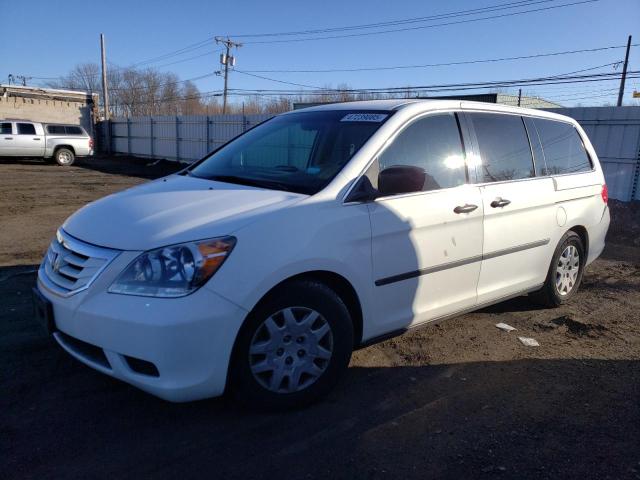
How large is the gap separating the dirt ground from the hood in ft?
3.29

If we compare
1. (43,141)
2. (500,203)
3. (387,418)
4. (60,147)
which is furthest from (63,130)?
(387,418)

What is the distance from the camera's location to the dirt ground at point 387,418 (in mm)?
2539

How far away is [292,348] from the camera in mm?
2889

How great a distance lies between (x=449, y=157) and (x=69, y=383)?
2.93 metres

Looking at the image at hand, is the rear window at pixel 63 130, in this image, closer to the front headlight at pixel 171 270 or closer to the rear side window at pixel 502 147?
the rear side window at pixel 502 147

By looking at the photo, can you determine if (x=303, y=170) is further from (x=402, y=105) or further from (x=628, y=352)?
(x=628, y=352)

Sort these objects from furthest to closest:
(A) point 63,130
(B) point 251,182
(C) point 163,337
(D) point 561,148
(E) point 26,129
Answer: (A) point 63,130 → (E) point 26,129 → (D) point 561,148 → (B) point 251,182 → (C) point 163,337

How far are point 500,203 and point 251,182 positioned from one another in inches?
72.9

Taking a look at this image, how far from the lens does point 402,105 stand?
3.62 m

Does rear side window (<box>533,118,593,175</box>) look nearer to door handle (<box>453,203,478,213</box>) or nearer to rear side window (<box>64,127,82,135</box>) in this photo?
door handle (<box>453,203,478,213</box>)

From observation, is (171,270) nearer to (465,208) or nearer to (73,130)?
(465,208)

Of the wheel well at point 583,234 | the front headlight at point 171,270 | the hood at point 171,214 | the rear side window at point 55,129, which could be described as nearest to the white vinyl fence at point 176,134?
the rear side window at point 55,129

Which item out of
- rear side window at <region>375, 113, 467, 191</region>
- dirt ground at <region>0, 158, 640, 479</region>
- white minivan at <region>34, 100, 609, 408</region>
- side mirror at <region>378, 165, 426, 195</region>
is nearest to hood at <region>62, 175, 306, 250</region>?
white minivan at <region>34, 100, 609, 408</region>

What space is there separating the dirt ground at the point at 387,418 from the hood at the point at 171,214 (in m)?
1.00
